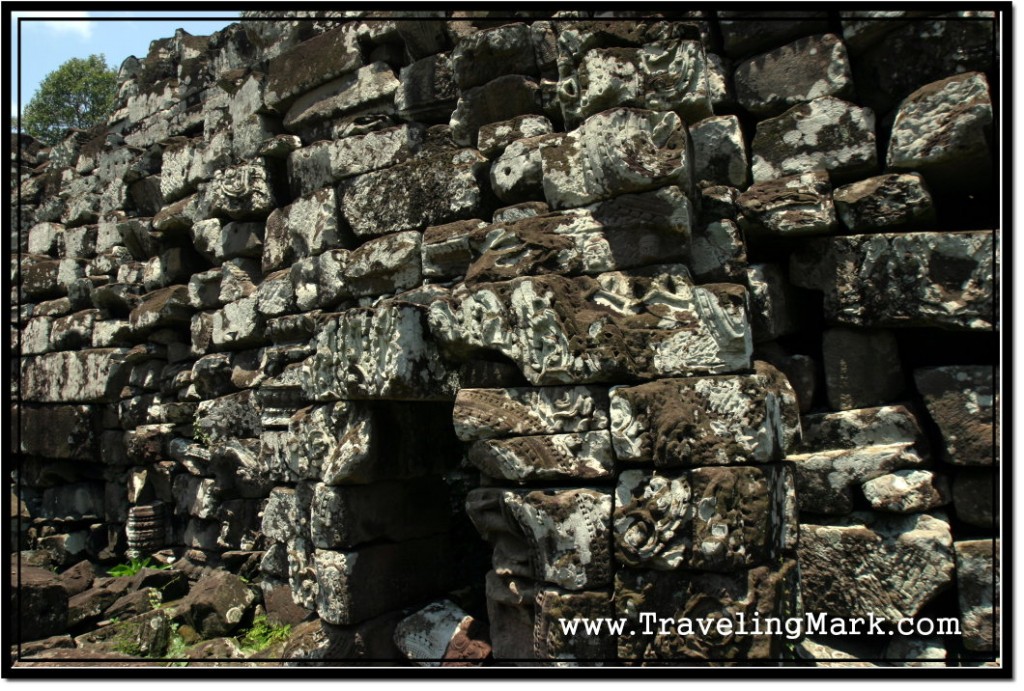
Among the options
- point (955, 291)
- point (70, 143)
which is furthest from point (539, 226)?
point (70, 143)

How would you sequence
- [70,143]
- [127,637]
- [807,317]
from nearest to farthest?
[807,317]
[127,637]
[70,143]

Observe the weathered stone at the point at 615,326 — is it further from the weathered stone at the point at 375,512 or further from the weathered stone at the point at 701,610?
the weathered stone at the point at 375,512

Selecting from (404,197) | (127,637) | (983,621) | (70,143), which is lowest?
(127,637)

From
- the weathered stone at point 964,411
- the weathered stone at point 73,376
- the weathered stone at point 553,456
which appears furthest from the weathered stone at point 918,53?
the weathered stone at point 73,376

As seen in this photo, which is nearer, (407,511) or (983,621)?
(983,621)

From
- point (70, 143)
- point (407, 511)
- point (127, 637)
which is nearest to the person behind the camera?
point (407, 511)

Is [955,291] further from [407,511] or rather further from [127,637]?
[127,637]

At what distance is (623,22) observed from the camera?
340 centimetres

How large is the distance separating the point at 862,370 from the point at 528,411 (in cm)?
157

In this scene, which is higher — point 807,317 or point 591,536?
point 807,317

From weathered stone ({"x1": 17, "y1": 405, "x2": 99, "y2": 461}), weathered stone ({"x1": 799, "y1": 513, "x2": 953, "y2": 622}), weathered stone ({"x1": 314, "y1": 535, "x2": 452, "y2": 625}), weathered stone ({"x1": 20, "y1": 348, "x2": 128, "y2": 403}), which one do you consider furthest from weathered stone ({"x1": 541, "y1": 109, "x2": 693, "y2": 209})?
weathered stone ({"x1": 17, "y1": 405, "x2": 99, "y2": 461})

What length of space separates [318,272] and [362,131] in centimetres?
88

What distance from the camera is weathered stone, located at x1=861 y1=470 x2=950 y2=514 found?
11.3 feet

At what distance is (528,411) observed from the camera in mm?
3158
